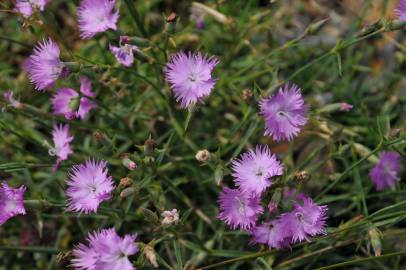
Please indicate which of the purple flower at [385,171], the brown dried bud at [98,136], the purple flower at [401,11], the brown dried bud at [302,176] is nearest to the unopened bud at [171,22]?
the brown dried bud at [98,136]

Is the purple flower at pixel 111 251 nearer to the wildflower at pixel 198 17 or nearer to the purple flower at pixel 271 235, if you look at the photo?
the purple flower at pixel 271 235

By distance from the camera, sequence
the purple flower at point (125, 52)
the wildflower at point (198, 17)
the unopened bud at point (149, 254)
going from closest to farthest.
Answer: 1. the unopened bud at point (149, 254)
2. the purple flower at point (125, 52)
3. the wildflower at point (198, 17)

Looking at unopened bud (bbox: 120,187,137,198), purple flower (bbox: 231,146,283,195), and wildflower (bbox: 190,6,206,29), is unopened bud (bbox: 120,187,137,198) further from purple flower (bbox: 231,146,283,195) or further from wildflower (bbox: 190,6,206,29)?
wildflower (bbox: 190,6,206,29)

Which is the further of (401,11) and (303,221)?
(401,11)

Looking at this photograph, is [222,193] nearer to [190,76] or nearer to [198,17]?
[190,76]

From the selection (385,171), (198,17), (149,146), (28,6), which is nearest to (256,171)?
(149,146)

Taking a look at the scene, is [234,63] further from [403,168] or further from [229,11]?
[403,168]

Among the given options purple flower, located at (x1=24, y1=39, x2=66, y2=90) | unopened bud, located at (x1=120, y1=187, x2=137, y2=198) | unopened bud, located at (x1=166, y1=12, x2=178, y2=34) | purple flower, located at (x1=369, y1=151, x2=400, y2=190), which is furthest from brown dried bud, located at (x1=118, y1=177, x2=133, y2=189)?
purple flower, located at (x1=369, y1=151, x2=400, y2=190)
